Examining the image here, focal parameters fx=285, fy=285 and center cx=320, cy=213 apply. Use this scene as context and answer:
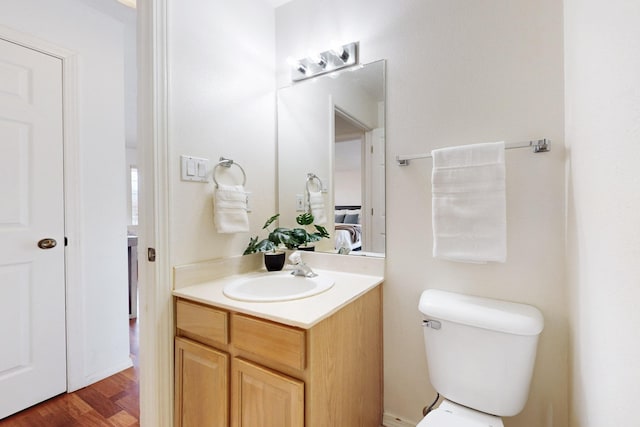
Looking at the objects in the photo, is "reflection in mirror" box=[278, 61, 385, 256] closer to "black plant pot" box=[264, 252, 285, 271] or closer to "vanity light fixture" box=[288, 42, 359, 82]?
"vanity light fixture" box=[288, 42, 359, 82]

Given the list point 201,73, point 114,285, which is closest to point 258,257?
point 201,73

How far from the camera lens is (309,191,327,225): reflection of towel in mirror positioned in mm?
→ 1662

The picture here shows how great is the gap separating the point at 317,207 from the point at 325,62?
2.64 ft

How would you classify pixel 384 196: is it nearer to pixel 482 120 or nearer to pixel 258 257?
pixel 482 120

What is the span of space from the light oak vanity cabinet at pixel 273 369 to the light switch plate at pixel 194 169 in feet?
1.77

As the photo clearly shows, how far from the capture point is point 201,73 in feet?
4.43

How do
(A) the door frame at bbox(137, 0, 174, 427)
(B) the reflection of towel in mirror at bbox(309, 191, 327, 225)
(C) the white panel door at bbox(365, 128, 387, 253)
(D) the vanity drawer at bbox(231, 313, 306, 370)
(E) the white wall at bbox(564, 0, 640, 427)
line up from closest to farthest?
(E) the white wall at bbox(564, 0, 640, 427)
(D) the vanity drawer at bbox(231, 313, 306, 370)
(A) the door frame at bbox(137, 0, 174, 427)
(C) the white panel door at bbox(365, 128, 387, 253)
(B) the reflection of towel in mirror at bbox(309, 191, 327, 225)

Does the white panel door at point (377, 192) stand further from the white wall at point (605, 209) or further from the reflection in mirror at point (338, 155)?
the white wall at point (605, 209)

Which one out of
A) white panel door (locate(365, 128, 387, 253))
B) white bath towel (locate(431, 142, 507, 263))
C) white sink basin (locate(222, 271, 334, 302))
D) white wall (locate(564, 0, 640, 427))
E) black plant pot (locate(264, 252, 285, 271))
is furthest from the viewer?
black plant pot (locate(264, 252, 285, 271))

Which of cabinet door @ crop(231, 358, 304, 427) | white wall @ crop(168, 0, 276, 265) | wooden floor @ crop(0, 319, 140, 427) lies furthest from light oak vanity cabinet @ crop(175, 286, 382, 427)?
wooden floor @ crop(0, 319, 140, 427)

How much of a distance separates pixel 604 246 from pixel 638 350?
0.83ft

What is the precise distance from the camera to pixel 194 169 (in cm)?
130

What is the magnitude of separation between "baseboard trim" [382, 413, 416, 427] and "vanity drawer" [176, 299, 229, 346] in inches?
36.0

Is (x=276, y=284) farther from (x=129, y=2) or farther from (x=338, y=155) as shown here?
(x=129, y=2)
